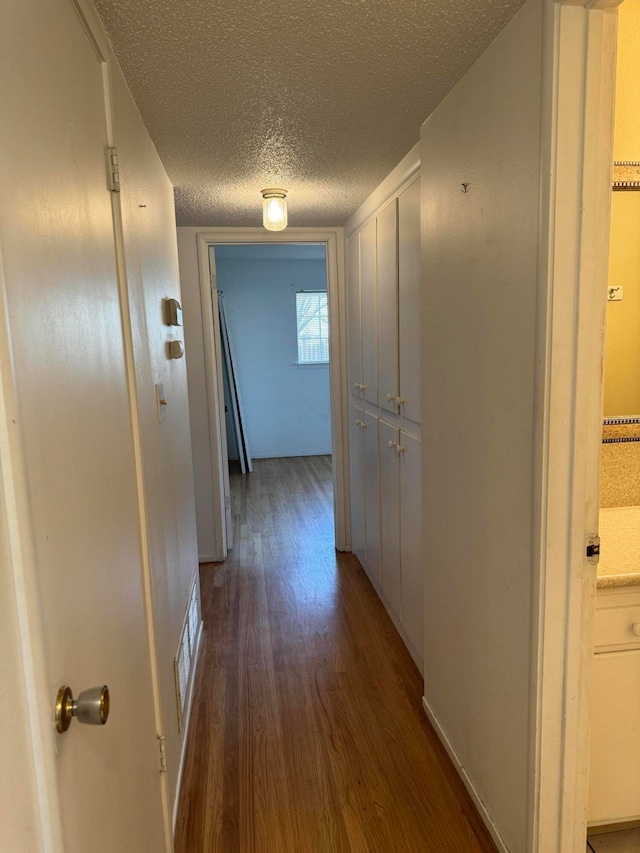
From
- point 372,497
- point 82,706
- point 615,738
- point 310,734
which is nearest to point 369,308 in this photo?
point 372,497

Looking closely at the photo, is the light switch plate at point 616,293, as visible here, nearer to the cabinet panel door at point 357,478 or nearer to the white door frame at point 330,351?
the cabinet panel door at point 357,478

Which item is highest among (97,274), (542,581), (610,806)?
(97,274)

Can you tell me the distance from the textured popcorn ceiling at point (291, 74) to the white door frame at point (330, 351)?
1055 mm

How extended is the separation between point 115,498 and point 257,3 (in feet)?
3.46

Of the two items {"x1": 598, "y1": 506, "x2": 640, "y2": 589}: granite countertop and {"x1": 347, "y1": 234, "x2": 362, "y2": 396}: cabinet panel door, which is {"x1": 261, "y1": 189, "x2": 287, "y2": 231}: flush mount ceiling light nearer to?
{"x1": 347, "y1": 234, "x2": 362, "y2": 396}: cabinet panel door

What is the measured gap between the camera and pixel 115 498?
3.63 ft

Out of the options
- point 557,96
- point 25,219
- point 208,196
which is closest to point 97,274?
point 25,219

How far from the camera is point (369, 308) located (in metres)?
2.78

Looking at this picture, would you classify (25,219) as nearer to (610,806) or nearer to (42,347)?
(42,347)

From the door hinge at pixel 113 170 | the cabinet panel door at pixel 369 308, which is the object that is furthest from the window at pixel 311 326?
the door hinge at pixel 113 170

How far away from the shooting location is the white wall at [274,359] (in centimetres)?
633

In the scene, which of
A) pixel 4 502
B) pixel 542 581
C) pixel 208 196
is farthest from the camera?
pixel 208 196

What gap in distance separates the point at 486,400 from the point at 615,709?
2.88 ft

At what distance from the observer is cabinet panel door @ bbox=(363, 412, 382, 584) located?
2.82 meters
